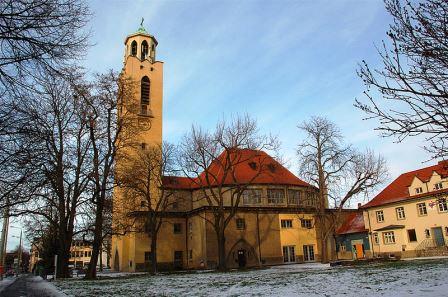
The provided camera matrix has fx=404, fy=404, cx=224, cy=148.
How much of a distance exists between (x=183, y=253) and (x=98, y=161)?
24.3 m

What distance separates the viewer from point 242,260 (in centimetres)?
4800

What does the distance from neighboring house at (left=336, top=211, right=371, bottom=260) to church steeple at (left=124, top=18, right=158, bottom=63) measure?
35934 mm

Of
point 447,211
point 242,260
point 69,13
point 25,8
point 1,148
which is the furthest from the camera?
point 242,260

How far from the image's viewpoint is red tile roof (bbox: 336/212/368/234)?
166ft

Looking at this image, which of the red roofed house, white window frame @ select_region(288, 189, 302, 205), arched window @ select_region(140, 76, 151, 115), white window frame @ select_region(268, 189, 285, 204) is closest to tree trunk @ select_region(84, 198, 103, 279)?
the red roofed house

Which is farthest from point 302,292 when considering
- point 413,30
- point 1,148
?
point 1,148

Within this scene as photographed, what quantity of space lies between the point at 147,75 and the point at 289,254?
3136 cm

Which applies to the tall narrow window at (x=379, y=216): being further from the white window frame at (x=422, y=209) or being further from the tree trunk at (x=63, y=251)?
the tree trunk at (x=63, y=251)

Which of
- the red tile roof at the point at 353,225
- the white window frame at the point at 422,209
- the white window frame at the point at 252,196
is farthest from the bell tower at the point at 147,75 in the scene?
the white window frame at the point at 422,209

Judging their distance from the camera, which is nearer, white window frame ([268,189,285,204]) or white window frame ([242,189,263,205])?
white window frame ([242,189,263,205])

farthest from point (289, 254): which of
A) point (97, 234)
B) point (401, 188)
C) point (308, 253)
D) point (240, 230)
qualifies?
point (97, 234)

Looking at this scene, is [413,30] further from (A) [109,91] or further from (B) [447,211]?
(B) [447,211]

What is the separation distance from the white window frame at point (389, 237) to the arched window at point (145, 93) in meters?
34.0

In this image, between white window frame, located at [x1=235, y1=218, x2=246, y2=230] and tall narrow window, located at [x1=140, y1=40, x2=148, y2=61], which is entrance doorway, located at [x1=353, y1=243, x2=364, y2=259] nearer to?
white window frame, located at [x1=235, y1=218, x2=246, y2=230]
